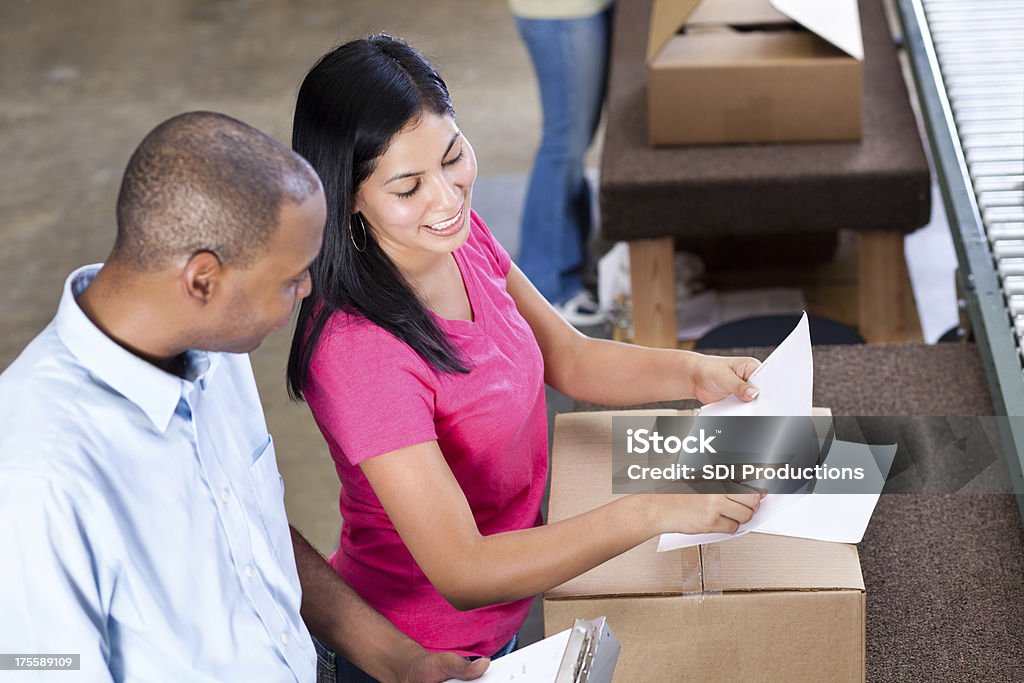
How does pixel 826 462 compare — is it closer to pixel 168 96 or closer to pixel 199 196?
pixel 199 196

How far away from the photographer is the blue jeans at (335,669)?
1.46 meters

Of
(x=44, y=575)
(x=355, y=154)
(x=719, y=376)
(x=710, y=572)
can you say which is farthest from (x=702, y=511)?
(x=44, y=575)

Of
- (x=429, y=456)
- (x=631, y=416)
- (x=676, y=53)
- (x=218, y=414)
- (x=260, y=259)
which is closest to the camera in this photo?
(x=260, y=259)

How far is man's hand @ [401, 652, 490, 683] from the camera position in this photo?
47.8 inches

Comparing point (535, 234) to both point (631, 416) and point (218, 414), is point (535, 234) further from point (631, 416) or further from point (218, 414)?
point (218, 414)

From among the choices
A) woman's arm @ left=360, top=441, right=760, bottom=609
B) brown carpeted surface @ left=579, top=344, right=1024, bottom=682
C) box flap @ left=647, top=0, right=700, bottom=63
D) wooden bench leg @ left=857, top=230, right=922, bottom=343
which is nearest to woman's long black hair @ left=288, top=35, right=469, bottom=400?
woman's arm @ left=360, top=441, right=760, bottom=609

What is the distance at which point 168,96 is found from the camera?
556 centimetres

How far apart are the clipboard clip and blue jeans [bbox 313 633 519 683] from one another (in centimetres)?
47

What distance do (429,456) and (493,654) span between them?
1.26 feet

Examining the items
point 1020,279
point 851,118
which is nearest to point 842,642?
point 1020,279

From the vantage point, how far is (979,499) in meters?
1.63

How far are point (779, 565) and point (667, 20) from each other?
5.26 ft

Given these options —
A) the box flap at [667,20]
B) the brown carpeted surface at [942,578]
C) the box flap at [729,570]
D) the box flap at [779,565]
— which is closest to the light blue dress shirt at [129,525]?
the box flap at [729,570]

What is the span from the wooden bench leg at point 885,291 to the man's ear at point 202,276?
2.10 metres
